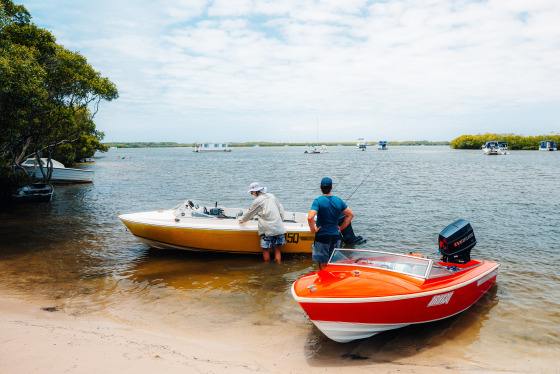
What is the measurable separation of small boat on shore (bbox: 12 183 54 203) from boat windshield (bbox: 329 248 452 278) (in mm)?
20816

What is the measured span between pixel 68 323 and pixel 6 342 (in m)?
1.07

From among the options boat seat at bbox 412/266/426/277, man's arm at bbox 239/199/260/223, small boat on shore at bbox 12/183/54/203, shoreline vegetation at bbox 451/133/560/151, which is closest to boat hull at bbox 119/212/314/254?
man's arm at bbox 239/199/260/223

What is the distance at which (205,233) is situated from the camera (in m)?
10.1

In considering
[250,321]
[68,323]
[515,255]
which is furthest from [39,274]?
[515,255]

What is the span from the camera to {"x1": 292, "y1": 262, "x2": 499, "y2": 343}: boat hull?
5.28m

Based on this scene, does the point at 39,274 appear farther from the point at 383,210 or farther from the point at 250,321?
the point at 383,210

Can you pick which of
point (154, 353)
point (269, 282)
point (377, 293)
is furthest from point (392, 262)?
point (154, 353)

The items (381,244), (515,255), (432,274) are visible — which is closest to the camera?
(432,274)

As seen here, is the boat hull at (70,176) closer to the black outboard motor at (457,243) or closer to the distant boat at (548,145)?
the black outboard motor at (457,243)

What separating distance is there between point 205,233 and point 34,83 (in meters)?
→ 8.66

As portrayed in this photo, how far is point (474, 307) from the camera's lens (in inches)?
289

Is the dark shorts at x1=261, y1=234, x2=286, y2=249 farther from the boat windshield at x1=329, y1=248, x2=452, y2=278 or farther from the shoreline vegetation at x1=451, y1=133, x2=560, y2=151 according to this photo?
the shoreline vegetation at x1=451, y1=133, x2=560, y2=151

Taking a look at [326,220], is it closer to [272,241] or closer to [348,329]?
[348,329]

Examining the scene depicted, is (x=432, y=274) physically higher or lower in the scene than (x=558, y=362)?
higher
